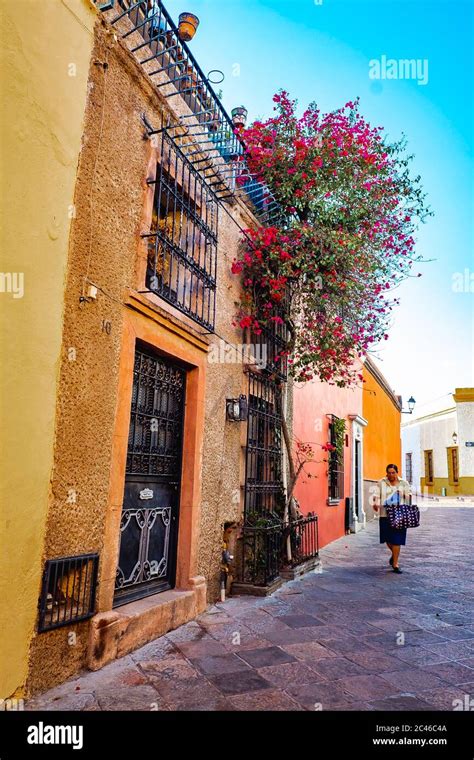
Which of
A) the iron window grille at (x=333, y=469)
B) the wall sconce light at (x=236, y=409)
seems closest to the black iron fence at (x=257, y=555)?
the wall sconce light at (x=236, y=409)

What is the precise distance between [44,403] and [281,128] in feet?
18.1

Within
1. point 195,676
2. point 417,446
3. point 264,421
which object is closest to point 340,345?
point 264,421

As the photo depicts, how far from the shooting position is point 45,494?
9.65ft

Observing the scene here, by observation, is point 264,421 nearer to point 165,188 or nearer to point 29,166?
point 165,188

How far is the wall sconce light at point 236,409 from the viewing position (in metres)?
5.70

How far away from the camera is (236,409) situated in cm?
572

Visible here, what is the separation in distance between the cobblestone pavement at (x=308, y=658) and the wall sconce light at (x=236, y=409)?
1907 millimetres

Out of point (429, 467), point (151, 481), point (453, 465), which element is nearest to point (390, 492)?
point (151, 481)

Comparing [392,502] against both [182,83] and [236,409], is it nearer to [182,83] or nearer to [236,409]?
[236,409]

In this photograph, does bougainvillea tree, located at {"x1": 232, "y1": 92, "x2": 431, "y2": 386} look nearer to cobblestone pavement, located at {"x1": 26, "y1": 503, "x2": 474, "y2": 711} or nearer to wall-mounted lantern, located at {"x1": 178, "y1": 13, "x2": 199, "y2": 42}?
wall-mounted lantern, located at {"x1": 178, "y1": 13, "x2": 199, "y2": 42}

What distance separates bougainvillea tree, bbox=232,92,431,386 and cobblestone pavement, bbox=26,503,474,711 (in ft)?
9.95

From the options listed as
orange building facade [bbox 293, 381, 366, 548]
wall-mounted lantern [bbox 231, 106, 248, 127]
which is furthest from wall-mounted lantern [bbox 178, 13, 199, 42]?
orange building facade [bbox 293, 381, 366, 548]

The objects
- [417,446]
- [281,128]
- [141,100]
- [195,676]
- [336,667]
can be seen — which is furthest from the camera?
[417,446]

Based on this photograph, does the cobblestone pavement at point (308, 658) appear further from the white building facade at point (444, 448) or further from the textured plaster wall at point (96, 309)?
the white building facade at point (444, 448)
